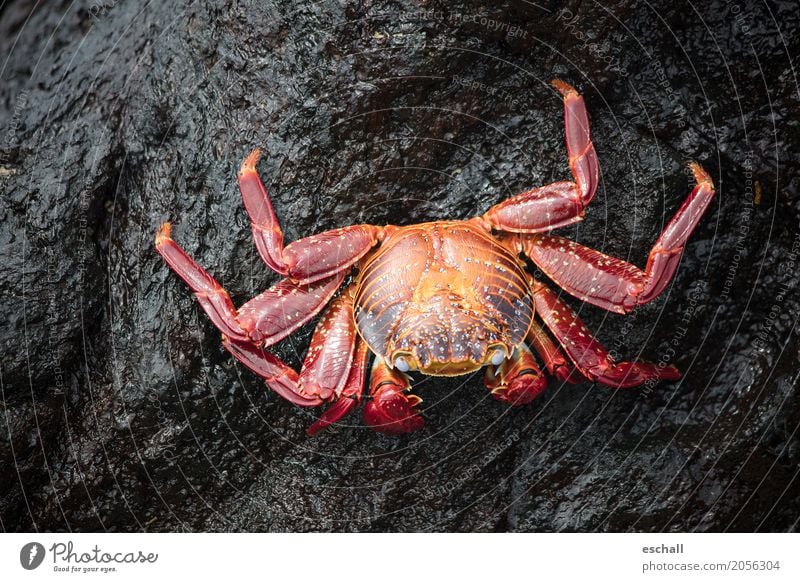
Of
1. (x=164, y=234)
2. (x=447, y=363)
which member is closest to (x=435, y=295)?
(x=447, y=363)

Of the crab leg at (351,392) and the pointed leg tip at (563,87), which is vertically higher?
the pointed leg tip at (563,87)

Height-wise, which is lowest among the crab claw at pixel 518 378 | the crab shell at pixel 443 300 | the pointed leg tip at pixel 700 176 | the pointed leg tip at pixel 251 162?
the crab claw at pixel 518 378

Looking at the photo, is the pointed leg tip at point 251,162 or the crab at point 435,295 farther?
the pointed leg tip at point 251,162

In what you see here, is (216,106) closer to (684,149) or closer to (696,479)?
(684,149)

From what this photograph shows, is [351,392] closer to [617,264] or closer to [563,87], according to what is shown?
[617,264]

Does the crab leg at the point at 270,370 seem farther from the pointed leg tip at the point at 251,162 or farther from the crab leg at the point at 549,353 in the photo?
the crab leg at the point at 549,353
